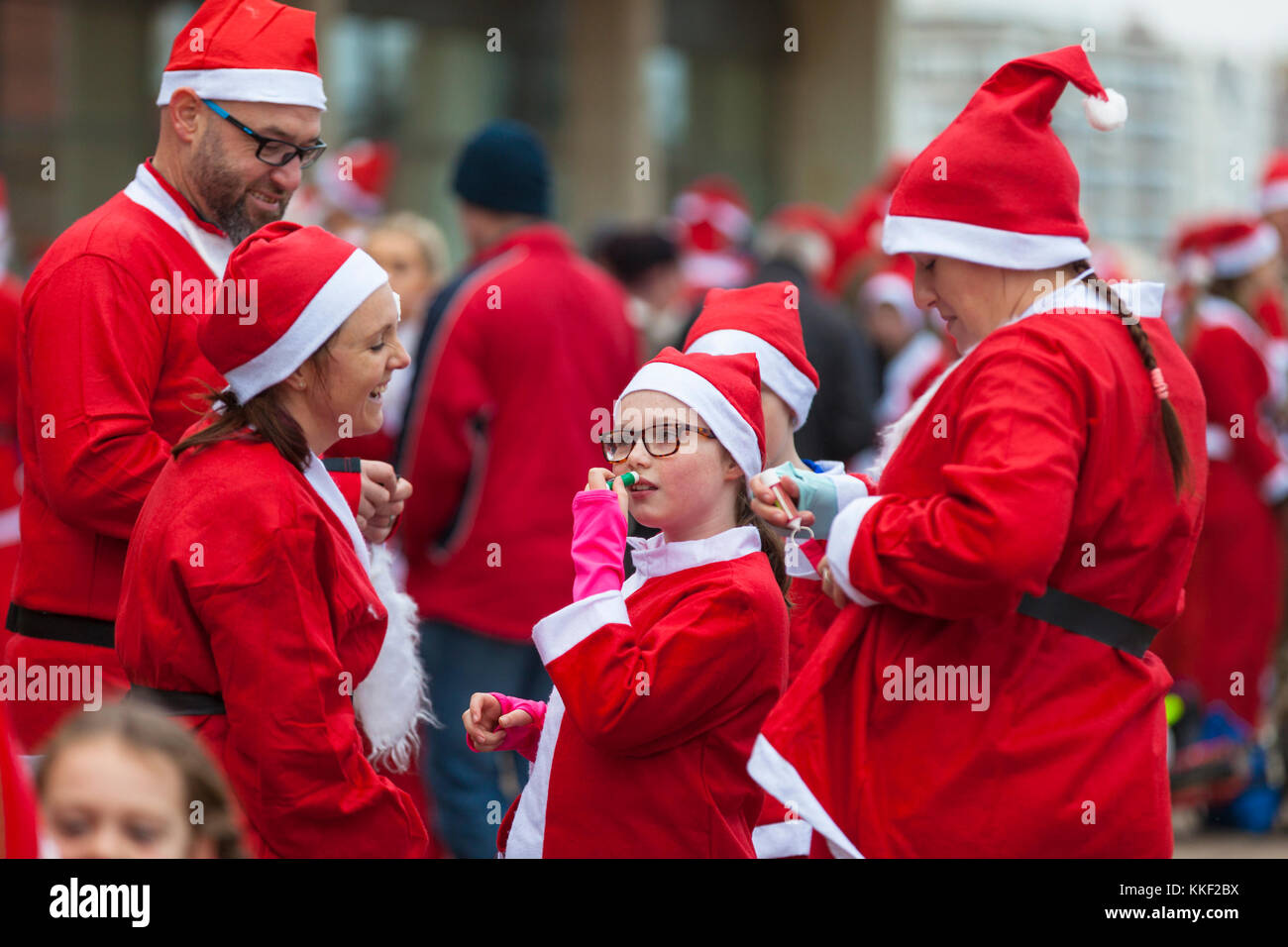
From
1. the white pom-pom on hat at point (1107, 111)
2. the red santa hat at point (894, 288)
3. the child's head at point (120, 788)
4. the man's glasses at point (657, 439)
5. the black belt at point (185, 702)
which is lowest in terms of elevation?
the black belt at point (185, 702)

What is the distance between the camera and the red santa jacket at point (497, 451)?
5258 mm

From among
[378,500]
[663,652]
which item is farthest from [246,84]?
[663,652]

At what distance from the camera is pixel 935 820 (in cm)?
275

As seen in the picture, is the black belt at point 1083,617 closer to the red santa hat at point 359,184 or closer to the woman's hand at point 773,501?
the woman's hand at point 773,501

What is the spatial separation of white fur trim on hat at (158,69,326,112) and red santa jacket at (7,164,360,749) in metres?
0.24

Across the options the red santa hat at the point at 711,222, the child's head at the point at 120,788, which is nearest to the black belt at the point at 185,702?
the child's head at the point at 120,788

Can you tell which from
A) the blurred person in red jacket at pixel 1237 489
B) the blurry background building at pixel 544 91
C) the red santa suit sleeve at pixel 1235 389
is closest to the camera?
the red santa suit sleeve at pixel 1235 389

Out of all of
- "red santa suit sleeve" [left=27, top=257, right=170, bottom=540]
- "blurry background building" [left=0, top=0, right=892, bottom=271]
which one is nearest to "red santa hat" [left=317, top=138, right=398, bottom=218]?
→ "blurry background building" [left=0, top=0, right=892, bottom=271]

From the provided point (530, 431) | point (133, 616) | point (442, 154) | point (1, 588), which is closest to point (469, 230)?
point (530, 431)

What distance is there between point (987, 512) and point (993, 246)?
1.74 ft

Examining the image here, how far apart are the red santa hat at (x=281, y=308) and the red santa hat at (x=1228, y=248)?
18.1 ft

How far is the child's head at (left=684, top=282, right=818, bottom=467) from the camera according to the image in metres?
3.44

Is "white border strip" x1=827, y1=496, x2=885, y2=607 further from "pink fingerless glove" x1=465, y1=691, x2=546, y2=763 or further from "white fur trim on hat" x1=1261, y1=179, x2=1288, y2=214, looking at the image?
"white fur trim on hat" x1=1261, y1=179, x2=1288, y2=214

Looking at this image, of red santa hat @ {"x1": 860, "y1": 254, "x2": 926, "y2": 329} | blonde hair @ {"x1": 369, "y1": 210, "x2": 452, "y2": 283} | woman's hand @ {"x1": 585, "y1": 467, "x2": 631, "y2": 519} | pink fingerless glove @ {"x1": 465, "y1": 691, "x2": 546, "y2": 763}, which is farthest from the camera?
red santa hat @ {"x1": 860, "y1": 254, "x2": 926, "y2": 329}
